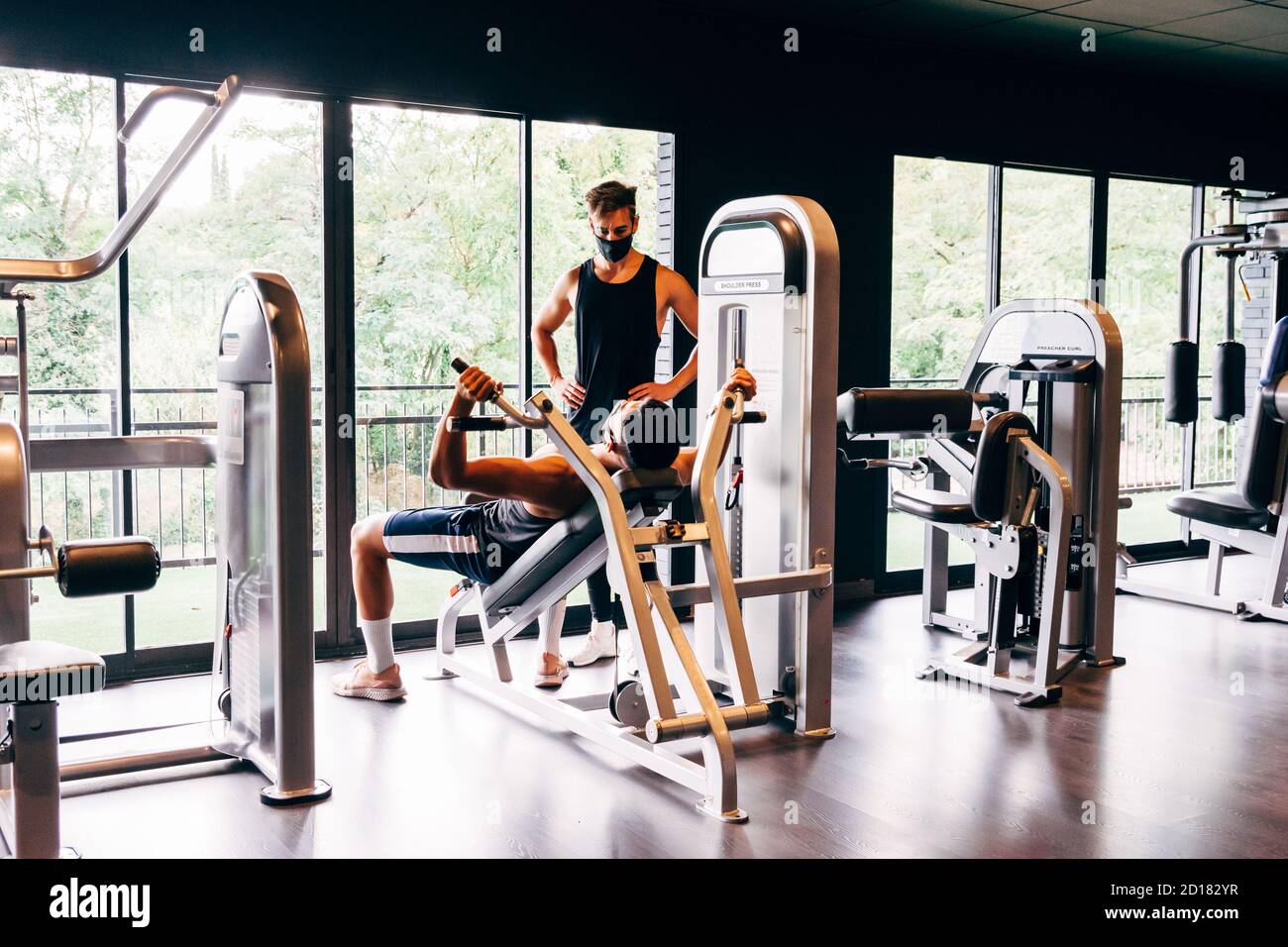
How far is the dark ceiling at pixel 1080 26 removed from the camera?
16.9 ft

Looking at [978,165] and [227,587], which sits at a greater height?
[978,165]

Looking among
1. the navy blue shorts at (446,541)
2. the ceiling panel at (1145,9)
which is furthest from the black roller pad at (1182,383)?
the navy blue shorts at (446,541)

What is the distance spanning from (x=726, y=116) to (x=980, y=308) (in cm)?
185

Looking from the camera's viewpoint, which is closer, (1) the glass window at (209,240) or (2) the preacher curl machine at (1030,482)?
(2) the preacher curl machine at (1030,482)

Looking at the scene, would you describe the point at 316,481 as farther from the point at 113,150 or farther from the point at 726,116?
the point at 726,116

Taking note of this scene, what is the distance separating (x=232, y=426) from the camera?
3.26 metres

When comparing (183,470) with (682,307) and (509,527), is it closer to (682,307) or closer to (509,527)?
(509,527)

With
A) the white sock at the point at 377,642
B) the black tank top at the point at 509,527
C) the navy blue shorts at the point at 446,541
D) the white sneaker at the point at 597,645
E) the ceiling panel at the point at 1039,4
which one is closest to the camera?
the black tank top at the point at 509,527

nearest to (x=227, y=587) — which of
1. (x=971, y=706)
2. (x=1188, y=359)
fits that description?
(x=971, y=706)

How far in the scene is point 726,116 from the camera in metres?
5.25

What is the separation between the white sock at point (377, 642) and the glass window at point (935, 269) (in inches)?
106

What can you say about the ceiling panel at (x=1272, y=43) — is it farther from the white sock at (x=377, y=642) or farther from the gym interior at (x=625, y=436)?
the white sock at (x=377, y=642)

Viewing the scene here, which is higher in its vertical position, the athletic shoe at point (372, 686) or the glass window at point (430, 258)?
the glass window at point (430, 258)

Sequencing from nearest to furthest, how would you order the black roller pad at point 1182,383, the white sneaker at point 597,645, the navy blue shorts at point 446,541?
the navy blue shorts at point 446,541
the white sneaker at point 597,645
the black roller pad at point 1182,383
